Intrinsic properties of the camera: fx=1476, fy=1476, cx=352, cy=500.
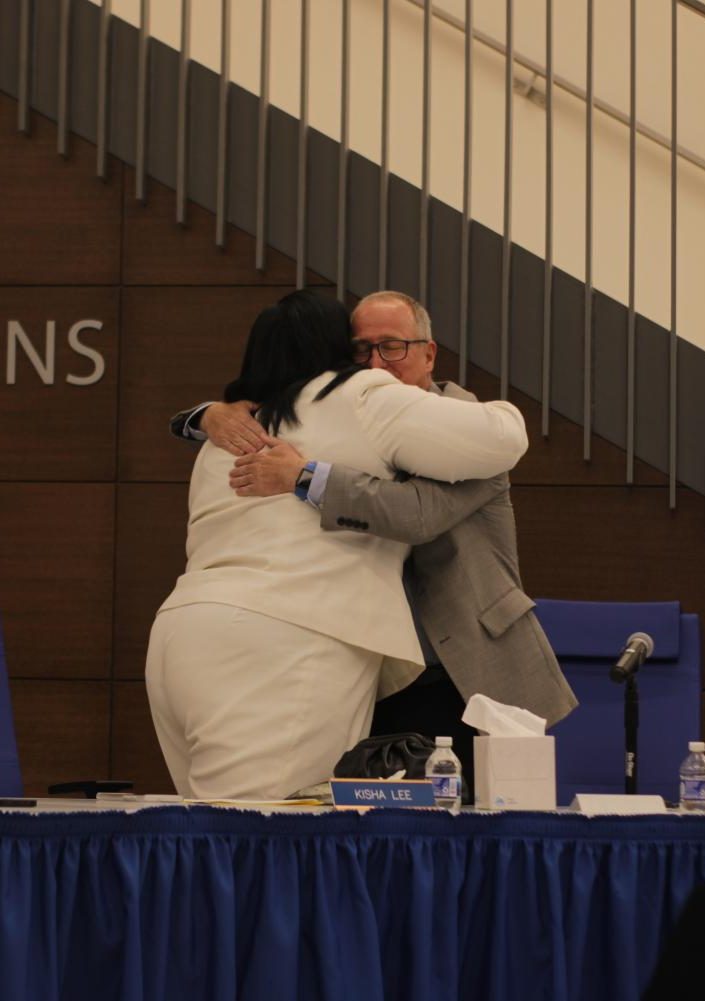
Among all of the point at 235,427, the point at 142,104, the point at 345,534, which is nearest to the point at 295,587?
the point at 345,534

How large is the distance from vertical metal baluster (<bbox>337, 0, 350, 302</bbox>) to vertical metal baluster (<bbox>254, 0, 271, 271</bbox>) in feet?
0.77

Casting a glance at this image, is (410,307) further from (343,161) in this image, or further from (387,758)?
(343,161)

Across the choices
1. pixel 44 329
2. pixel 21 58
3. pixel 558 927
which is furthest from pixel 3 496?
pixel 558 927

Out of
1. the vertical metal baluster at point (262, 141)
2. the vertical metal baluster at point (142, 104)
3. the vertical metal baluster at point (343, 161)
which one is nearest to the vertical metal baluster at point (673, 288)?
the vertical metal baluster at point (343, 161)

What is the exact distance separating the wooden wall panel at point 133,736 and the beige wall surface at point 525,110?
184 centimetres

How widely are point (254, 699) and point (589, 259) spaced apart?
2462 mm

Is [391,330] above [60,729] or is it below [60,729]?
above

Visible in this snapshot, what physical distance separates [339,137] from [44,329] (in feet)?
3.68

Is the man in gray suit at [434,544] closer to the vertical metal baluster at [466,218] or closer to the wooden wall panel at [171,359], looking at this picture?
the vertical metal baluster at [466,218]

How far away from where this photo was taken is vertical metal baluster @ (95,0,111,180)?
4621 mm

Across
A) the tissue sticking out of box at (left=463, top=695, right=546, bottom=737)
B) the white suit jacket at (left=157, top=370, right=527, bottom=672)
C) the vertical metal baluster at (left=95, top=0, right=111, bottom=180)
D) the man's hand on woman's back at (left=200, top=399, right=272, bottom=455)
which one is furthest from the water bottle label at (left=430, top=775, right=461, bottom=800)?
the vertical metal baluster at (left=95, top=0, right=111, bottom=180)

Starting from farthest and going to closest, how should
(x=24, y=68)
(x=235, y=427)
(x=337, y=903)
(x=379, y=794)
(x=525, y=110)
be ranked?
1. (x=525, y=110)
2. (x=24, y=68)
3. (x=235, y=427)
4. (x=379, y=794)
5. (x=337, y=903)

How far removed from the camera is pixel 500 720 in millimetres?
2354

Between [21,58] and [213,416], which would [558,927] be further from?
[21,58]
